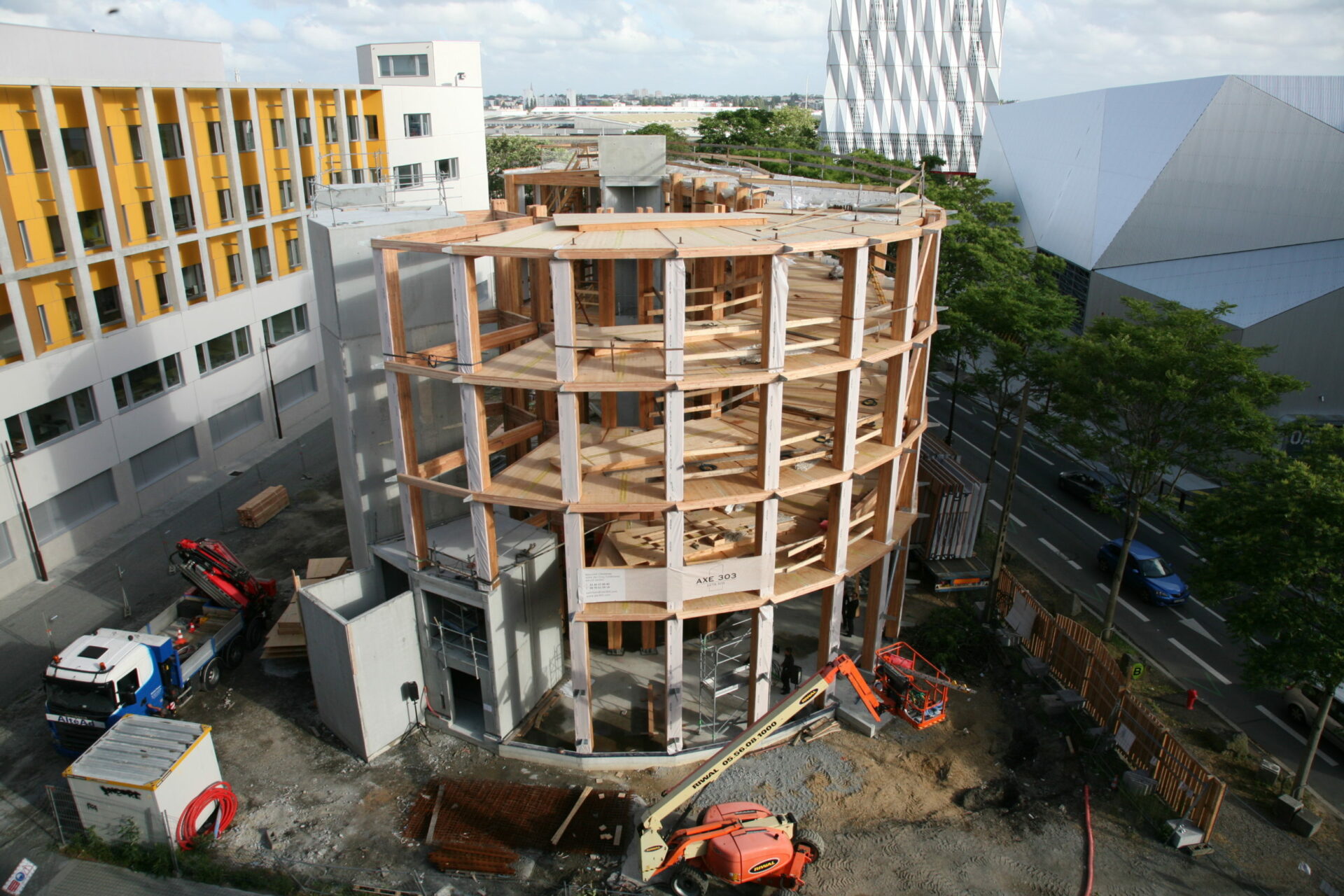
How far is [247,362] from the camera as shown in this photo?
43.4 metres

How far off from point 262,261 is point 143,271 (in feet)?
28.4

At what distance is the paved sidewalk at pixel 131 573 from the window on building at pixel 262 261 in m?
9.97

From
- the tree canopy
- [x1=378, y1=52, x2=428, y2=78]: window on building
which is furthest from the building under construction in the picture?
the tree canopy

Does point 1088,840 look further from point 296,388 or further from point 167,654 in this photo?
point 296,388

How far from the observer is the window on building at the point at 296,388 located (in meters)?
46.9

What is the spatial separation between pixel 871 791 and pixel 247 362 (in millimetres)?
36421

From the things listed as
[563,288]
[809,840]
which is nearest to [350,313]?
[563,288]

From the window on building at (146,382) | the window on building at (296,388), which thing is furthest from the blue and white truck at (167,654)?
the window on building at (296,388)

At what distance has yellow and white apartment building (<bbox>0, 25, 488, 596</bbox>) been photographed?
101 ft

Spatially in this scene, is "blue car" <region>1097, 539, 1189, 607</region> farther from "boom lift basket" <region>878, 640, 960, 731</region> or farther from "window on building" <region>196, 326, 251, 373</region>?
"window on building" <region>196, 326, 251, 373</region>

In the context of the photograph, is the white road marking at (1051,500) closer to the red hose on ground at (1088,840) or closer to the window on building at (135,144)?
the red hose on ground at (1088,840)

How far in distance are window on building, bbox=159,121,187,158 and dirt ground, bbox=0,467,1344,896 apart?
24662mm

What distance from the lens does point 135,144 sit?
36562 millimetres

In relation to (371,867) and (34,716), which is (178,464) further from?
(371,867)
